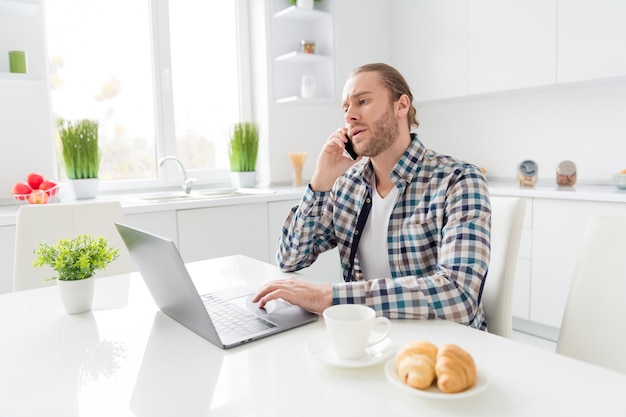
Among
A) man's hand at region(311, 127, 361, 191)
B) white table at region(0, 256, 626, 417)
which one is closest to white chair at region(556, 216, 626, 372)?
white table at region(0, 256, 626, 417)

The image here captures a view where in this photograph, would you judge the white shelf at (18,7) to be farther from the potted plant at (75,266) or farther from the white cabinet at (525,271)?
the white cabinet at (525,271)

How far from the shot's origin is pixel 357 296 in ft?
3.46

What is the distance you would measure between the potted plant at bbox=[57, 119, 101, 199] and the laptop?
191 centimetres

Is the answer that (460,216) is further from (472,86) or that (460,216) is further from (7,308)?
(472,86)

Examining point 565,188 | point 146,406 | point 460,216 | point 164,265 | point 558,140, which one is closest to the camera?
point 146,406

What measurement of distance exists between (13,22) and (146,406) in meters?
2.74

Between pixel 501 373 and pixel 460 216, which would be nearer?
pixel 501 373

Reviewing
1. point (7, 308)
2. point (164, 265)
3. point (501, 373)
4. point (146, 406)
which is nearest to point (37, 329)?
point (7, 308)

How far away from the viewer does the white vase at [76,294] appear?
1.13m

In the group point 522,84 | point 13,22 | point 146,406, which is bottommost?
point 146,406

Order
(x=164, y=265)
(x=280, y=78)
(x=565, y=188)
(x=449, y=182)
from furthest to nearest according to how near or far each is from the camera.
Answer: (x=280, y=78) → (x=565, y=188) → (x=449, y=182) → (x=164, y=265)

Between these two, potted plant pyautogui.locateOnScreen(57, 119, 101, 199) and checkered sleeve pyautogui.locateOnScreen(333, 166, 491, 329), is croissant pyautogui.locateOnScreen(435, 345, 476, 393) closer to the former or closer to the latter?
checkered sleeve pyautogui.locateOnScreen(333, 166, 491, 329)

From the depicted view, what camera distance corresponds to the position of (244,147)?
348cm

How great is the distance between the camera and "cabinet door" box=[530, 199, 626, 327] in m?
2.68
